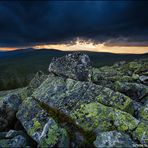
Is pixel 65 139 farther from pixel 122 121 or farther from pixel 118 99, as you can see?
pixel 118 99

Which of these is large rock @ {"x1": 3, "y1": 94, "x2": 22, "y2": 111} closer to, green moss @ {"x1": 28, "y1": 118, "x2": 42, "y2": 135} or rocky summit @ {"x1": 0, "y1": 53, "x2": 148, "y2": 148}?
rocky summit @ {"x1": 0, "y1": 53, "x2": 148, "y2": 148}

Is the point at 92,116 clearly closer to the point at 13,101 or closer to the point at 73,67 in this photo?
the point at 73,67

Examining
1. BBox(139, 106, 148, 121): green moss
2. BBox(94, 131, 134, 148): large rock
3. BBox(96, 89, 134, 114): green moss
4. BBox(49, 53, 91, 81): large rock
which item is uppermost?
BBox(49, 53, 91, 81): large rock

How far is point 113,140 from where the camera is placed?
1209 centimetres

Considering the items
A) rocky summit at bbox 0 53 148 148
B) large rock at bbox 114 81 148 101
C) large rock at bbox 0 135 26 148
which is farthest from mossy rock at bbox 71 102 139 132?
large rock at bbox 114 81 148 101

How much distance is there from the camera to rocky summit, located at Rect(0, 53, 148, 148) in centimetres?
1358

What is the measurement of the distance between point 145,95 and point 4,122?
12467mm

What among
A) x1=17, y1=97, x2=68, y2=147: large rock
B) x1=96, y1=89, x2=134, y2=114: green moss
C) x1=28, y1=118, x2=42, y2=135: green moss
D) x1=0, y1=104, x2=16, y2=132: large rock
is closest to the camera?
x1=17, y1=97, x2=68, y2=147: large rock

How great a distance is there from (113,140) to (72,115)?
12.7 feet

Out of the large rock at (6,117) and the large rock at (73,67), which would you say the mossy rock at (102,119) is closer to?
the large rock at (73,67)

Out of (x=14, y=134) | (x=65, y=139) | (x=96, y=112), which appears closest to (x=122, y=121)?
(x=96, y=112)

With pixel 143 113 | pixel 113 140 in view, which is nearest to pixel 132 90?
pixel 143 113

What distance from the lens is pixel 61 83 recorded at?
1844 centimetres

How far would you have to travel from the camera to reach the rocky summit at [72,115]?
535 inches
